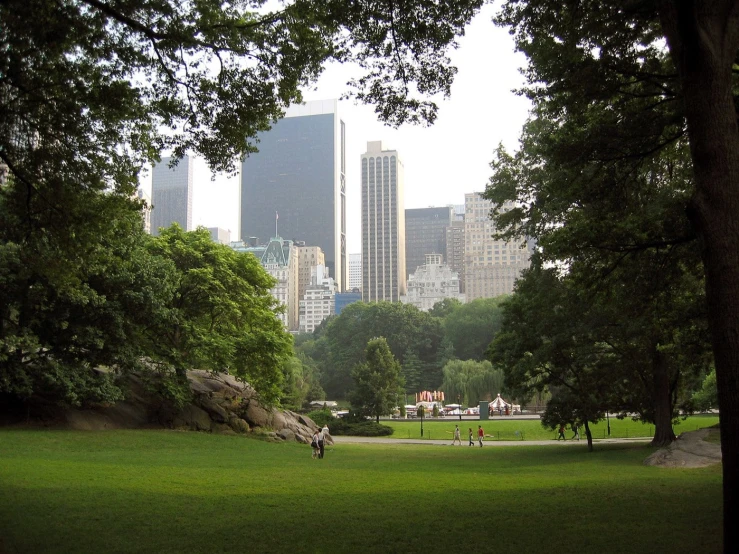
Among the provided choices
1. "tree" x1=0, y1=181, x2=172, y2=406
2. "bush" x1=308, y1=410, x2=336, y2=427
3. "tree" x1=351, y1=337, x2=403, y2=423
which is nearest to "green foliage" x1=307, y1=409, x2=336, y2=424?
"bush" x1=308, y1=410, x2=336, y2=427

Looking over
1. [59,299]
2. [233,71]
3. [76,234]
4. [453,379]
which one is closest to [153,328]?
[59,299]

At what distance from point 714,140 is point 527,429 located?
42.5 m

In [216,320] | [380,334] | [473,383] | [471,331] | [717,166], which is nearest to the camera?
[717,166]

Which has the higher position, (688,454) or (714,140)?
(714,140)

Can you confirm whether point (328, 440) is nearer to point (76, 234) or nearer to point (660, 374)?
point (660, 374)

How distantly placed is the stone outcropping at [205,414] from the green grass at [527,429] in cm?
1407

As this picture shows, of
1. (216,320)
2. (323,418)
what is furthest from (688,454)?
(323,418)

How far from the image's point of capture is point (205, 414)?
30344 millimetres

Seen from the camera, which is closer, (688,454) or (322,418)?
(688,454)

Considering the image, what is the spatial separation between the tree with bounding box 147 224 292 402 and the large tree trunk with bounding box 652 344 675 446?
16309 mm

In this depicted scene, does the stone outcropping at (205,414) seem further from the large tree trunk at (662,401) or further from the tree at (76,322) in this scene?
the large tree trunk at (662,401)

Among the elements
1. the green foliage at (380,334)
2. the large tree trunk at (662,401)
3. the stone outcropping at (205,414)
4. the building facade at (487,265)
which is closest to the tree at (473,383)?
the green foliage at (380,334)

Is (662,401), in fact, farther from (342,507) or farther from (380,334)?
(380,334)

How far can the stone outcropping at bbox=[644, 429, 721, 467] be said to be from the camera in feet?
57.5
